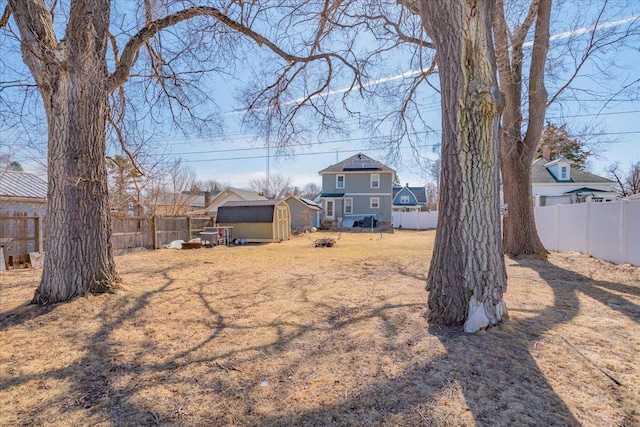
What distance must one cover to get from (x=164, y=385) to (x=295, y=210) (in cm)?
2305

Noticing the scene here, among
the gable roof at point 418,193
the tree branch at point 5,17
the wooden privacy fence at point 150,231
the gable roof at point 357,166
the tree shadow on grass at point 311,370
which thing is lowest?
the tree shadow on grass at point 311,370

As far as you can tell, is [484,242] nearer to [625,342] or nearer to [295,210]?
[625,342]

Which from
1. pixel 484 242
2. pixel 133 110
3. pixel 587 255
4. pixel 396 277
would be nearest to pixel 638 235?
pixel 587 255

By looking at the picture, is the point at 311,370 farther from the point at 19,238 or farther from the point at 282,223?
the point at 282,223

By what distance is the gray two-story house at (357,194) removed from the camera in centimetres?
2734

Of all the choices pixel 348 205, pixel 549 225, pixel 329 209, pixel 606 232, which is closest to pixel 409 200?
pixel 348 205

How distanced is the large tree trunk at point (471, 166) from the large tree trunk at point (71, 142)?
4.30m

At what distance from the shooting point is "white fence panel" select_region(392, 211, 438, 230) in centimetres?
2744

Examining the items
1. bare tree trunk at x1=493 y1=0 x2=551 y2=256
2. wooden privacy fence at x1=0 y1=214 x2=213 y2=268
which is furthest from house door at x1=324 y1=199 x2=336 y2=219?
bare tree trunk at x1=493 y1=0 x2=551 y2=256

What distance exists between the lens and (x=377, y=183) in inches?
1088

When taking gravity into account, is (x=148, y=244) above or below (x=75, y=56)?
below

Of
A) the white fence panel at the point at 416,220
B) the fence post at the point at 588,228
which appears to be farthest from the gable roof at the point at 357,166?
the fence post at the point at 588,228

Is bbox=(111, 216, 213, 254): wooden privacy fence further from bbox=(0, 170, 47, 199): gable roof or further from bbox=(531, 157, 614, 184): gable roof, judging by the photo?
bbox=(531, 157, 614, 184): gable roof

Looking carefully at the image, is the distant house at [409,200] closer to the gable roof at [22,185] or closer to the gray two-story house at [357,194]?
the gray two-story house at [357,194]
